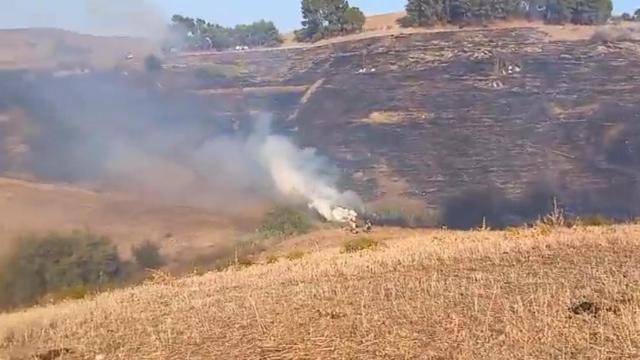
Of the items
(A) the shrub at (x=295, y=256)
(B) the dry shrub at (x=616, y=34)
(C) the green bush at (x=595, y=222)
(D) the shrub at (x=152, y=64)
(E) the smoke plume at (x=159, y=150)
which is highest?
(B) the dry shrub at (x=616, y=34)

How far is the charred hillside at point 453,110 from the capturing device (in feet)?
184

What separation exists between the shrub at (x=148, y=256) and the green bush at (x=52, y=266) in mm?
926

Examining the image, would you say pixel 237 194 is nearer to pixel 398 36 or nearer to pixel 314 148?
pixel 314 148

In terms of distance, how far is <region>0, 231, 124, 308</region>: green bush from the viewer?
30.4 m

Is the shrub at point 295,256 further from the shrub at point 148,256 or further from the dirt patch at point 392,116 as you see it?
the dirt patch at point 392,116

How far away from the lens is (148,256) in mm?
35781

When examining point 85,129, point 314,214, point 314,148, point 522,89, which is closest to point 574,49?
point 522,89

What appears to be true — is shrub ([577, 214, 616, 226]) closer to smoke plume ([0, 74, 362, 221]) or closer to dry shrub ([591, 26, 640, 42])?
smoke plume ([0, 74, 362, 221])

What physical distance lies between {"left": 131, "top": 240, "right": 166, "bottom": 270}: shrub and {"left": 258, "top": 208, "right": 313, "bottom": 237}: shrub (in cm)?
573

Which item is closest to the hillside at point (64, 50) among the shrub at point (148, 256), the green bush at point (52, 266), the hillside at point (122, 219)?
the hillside at point (122, 219)

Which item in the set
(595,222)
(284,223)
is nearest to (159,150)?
(284,223)

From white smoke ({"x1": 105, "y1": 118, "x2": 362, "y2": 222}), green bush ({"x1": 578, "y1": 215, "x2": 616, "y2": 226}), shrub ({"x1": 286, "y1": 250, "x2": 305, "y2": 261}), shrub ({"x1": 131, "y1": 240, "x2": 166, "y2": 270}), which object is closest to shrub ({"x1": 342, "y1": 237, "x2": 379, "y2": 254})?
shrub ({"x1": 286, "y1": 250, "x2": 305, "y2": 261})

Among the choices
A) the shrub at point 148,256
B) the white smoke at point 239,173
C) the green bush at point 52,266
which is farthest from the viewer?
the white smoke at point 239,173

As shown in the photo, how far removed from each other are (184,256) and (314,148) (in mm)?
30096
